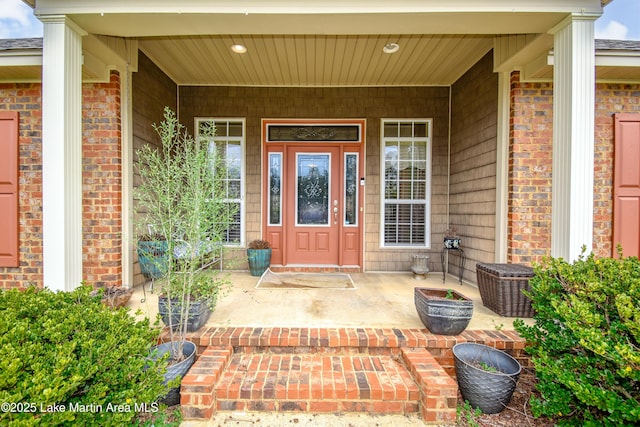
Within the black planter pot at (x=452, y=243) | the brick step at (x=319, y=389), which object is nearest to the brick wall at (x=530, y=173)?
the black planter pot at (x=452, y=243)

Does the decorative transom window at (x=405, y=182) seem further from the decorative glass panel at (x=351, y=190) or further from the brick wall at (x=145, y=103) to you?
the brick wall at (x=145, y=103)

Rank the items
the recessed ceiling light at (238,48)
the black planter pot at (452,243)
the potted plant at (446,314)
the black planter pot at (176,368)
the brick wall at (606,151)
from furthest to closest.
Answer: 1. the black planter pot at (452,243)
2. the recessed ceiling light at (238,48)
3. the brick wall at (606,151)
4. the potted plant at (446,314)
5. the black planter pot at (176,368)

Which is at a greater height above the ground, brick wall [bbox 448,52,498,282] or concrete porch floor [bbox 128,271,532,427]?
brick wall [bbox 448,52,498,282]

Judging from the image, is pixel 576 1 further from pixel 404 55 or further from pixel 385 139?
pixel 385 139

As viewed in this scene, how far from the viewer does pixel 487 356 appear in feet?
7.16

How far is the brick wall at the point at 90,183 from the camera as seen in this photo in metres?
3.36

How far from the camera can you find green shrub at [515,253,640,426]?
1405 mm

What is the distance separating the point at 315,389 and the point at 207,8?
295 cm

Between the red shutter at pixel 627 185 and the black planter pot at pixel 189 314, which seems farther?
the red shutter at pixel 627 185

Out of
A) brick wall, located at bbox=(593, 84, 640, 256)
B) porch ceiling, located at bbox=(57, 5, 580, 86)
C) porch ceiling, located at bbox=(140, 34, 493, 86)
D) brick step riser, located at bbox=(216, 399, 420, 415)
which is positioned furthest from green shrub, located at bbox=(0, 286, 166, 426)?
brick wall, located at bbox=(593, 84, 640, 256)

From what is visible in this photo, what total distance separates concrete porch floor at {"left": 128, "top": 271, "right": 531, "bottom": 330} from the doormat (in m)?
0.14

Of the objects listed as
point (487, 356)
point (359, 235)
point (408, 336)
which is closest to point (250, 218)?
point (359, 235)

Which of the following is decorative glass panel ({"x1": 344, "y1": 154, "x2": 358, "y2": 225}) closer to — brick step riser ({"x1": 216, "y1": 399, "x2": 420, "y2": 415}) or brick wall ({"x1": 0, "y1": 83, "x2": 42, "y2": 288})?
brick step riser ({"x1": 216, "y1": 399, "x2": 420, "y2": 415})

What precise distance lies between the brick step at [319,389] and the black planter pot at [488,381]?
0.18 metres
